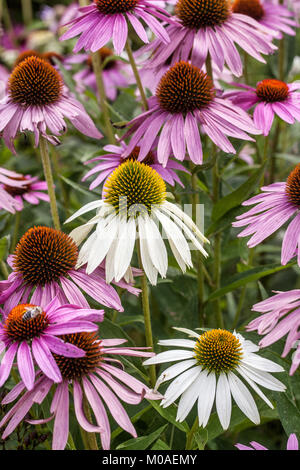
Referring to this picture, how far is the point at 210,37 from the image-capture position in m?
1.12

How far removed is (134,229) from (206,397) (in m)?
0.26

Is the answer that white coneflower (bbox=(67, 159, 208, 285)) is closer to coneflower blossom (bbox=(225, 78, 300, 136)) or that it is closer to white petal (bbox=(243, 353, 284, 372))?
white petal (bbox=(243, 353, 284, 372))

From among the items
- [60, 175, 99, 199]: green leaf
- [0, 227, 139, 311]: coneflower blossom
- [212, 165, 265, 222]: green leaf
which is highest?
[60, 175, 99, 199]: green leaf

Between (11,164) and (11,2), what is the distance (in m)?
3.20

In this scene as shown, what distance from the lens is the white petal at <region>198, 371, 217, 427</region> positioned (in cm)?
76

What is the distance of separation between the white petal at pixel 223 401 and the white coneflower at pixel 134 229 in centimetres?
17

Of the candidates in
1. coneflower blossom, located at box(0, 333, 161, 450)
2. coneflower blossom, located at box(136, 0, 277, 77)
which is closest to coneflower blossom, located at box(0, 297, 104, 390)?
coneflower blossom, located at box(0, 333, 161, 450)

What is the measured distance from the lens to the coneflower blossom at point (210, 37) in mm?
1097

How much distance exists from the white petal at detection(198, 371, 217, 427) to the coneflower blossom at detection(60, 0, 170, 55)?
60 cm

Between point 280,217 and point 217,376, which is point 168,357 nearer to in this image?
Answer: point 217,376

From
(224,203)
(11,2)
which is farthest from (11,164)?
(11,2)

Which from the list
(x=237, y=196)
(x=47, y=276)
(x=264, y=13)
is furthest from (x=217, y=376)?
(x=264, y=13)

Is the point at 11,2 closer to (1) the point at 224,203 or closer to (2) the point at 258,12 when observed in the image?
(2) the point at 258,12

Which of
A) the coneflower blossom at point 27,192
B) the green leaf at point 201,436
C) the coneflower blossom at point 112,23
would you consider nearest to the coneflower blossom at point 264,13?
the coneflower blossom at point 112,23
